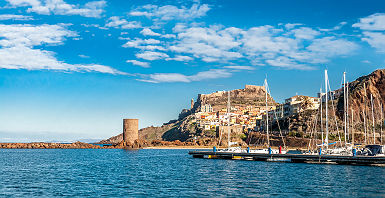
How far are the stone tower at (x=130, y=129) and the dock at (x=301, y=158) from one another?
71.9 m

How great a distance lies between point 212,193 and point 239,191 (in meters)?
2.57

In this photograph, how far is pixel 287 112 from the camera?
536 ft

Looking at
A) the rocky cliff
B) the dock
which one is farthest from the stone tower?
the rocky cliff

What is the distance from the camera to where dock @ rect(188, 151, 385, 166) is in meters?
54.9

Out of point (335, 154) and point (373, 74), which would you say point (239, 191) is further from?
point (373, 74)

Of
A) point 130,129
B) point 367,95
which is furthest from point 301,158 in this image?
point 130,129

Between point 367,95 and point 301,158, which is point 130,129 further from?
point 301,158

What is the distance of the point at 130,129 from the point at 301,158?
94824 mm

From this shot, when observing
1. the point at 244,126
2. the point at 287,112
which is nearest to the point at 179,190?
the point at 287,112

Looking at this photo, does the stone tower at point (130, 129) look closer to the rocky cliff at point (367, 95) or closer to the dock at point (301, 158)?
the dock at point (301, 158)

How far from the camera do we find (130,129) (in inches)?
→ 5812

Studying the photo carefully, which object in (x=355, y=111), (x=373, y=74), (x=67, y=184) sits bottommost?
(x=67, y=184)

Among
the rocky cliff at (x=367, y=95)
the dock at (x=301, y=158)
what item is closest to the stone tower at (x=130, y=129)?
the dock at (x=301, y=158)

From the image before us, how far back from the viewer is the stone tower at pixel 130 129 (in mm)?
146625
